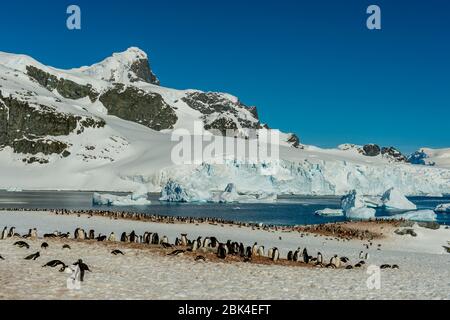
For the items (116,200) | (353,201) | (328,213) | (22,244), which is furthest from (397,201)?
(22,244)

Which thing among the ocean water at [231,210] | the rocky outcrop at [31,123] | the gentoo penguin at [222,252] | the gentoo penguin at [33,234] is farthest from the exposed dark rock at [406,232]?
the rocky outcrop at [31,123]

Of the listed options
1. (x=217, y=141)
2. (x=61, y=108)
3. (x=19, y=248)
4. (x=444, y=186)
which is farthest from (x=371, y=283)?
(x=61, y=108)

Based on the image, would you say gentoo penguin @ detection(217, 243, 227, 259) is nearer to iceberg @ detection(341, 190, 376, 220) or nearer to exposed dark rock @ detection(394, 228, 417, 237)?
exposed dark rock @ detection(394, 228, 417, 237)

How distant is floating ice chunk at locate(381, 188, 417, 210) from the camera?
267 feet

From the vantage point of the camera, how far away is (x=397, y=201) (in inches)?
3233

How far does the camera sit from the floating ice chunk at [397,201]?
81.3 m

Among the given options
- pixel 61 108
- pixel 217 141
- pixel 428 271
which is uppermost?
pixel 61 108

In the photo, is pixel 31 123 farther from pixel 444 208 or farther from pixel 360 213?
pixel 360 213

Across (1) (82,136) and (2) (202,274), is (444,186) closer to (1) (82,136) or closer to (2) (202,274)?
(1) (82,136)

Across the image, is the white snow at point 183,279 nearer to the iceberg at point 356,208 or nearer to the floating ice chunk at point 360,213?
the floating ice chunk at point 360,213

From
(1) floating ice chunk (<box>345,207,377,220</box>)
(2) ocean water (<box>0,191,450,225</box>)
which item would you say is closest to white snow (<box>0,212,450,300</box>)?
(2) ocean water (<box>0,191,450,225</box>)

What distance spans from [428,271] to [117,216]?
109 feet
